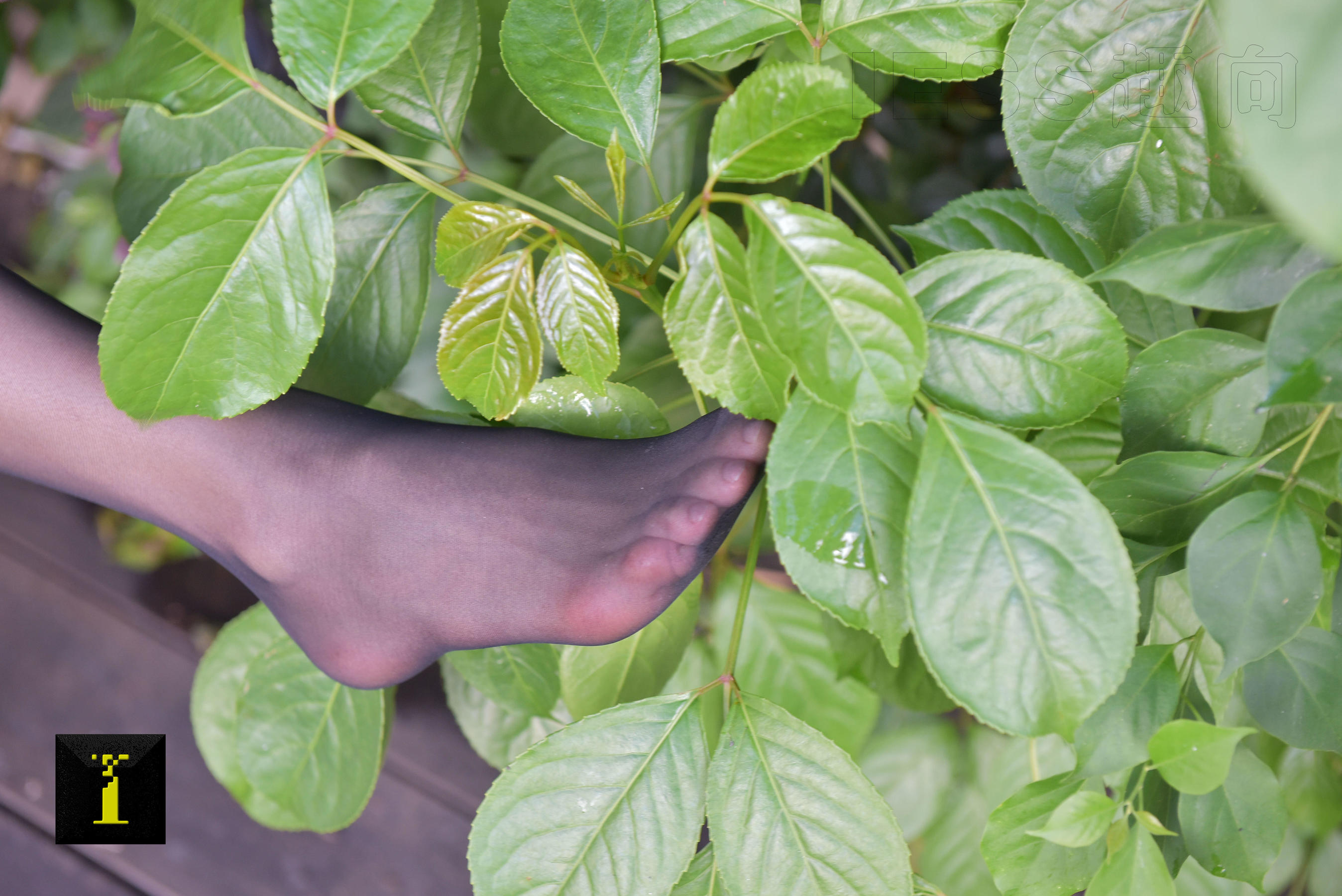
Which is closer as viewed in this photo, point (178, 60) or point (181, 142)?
point (178, 60)

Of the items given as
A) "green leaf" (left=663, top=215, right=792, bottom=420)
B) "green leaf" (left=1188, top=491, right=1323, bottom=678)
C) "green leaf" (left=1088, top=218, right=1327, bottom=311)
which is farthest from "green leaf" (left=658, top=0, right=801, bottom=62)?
"green leaf" (left=1188, top=491, right=1323, bottom=678)

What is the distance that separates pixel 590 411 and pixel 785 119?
0.28 meters

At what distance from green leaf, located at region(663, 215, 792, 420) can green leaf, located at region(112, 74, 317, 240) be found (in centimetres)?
36

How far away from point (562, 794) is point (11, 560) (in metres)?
1.16

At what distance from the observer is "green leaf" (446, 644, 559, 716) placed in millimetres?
715

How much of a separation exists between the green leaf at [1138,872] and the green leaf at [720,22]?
48 centimetres

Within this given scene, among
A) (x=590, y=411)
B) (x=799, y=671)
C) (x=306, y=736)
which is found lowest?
(x=306, y=736)

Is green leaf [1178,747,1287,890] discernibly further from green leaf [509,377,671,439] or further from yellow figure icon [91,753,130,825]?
yellow figure icon [91,753,130,825]

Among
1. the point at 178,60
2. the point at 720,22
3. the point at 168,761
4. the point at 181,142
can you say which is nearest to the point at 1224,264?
the point at 720,22

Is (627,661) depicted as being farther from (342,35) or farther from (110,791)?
(110,791)

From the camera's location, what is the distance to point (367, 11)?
1.40 feet

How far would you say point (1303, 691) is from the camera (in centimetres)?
43

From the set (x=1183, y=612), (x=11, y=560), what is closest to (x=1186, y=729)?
(x=1183, y=612)

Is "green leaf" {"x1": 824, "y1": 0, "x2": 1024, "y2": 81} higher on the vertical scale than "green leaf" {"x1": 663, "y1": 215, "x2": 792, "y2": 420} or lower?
higher
